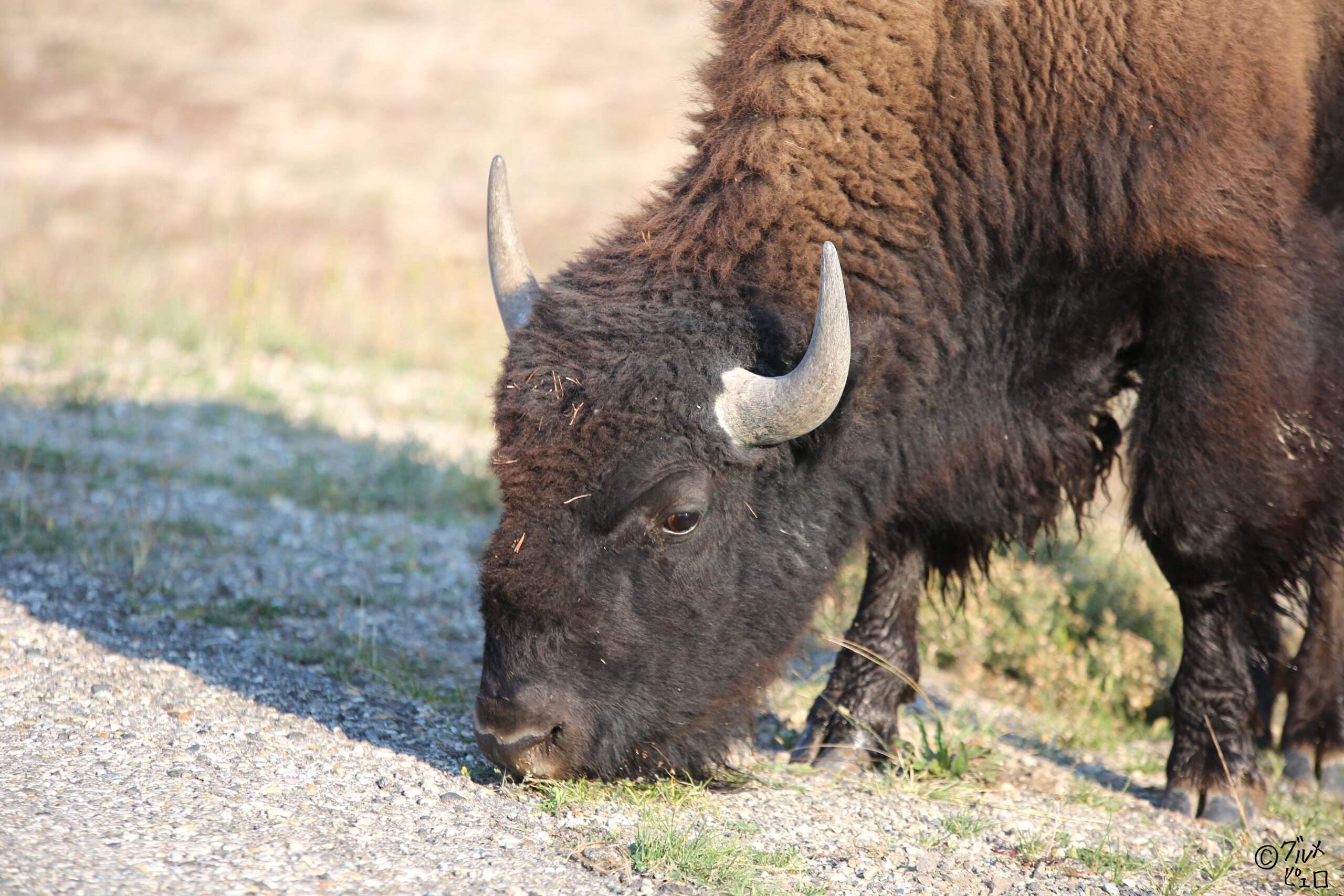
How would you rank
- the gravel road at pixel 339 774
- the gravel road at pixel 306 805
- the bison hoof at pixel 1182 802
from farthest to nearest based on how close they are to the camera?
1. the bison hoof at pixel 1182 802
2. the gravel road at pixel 339 774
3. the gravel road at pixel 306 805

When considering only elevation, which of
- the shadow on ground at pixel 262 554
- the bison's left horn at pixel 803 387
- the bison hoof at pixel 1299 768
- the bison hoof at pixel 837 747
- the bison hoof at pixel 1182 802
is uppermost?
the bison's left horn at pixel 803 387

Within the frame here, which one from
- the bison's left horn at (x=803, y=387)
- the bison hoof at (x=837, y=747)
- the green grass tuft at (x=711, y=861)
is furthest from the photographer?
the bison hoof at (x=837, y=747)

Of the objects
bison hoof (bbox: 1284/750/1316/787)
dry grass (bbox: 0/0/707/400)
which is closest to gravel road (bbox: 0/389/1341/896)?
bison hoof (bbox: 1284/750/1316/787)

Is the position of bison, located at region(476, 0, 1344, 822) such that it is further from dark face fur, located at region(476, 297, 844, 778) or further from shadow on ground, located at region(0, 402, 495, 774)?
shadow on ground, located at region(0, 402, 495, 774)

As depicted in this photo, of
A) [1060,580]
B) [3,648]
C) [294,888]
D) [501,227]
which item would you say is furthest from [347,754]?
[1060,580]

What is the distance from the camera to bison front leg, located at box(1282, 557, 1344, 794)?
208 inches

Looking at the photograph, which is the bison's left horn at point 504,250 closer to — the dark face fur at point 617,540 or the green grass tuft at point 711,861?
the dark face fur at point 617,540

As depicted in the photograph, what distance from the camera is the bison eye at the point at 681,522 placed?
12.0ft

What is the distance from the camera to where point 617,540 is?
361cm

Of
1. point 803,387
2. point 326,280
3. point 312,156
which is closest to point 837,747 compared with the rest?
point 803,387

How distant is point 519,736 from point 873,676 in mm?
1950

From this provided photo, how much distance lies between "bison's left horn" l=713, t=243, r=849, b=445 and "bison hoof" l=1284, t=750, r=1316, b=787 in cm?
333

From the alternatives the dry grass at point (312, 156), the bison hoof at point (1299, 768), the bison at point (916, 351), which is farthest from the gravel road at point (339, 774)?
the dry grass at point (312, 156)

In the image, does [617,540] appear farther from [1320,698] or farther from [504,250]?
[1320,698]
